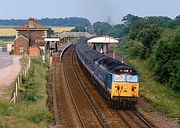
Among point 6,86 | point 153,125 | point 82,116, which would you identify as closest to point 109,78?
point 82,116

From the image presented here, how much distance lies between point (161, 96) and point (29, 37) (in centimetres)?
5566

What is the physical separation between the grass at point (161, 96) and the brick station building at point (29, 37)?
132 ft

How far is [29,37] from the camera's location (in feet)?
281

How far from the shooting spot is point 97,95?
34781mm

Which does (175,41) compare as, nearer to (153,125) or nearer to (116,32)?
(153,125)

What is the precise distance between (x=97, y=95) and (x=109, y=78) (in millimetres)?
6272

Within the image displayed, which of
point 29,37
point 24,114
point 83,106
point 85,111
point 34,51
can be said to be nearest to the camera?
point 24,114

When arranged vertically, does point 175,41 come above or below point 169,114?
above

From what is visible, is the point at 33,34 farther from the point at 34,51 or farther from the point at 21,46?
the point at 34,51

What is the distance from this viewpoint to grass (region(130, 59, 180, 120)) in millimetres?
28277

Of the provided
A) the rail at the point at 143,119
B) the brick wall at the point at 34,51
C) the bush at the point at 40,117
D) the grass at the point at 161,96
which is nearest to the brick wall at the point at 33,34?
the brick wall at the point at 34,51

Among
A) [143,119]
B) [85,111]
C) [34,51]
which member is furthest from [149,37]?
[143,119]

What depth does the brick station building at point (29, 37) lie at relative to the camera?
8000 cm

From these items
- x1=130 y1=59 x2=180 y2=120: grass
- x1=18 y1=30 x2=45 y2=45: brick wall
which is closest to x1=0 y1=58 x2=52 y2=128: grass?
x1=130 y1=59 x2=180 y2=120: grass
